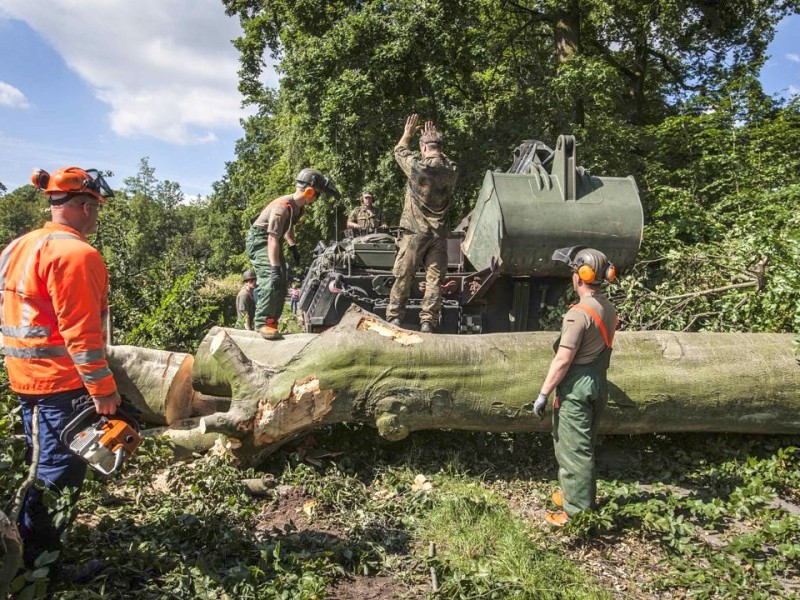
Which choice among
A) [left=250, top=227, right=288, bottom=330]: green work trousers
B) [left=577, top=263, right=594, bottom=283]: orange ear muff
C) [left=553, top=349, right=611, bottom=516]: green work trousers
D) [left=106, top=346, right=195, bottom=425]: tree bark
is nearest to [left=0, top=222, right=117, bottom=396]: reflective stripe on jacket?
[left=106, top=346, right=195, bottom=425]: tree bark

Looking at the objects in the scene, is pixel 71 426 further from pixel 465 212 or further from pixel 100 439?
pixel 465 212

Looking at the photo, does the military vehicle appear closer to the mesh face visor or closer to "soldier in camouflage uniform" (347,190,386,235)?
"soldier in camouflage uniform" (347,190,386,235)

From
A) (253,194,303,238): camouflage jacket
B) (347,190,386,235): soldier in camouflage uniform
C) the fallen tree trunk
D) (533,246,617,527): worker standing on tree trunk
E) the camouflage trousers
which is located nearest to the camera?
(533,246,617,527): worker standing on tree trunk

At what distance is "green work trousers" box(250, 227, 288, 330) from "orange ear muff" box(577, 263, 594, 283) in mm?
2779

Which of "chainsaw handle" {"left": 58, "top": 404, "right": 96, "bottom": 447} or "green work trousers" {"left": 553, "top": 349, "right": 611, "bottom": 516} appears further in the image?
"green work trousers" {"left": 553, "top": 349, "right": 611, "bottom": 516}

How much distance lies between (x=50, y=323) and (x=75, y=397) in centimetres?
33

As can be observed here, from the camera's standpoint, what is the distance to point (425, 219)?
5520 mm

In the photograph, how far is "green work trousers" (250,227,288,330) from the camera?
5.30m

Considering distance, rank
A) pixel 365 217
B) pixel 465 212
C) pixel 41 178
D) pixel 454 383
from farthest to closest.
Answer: pixel 465 212 → pixel 365 217 → pixel 454 383 → pixel 41 178

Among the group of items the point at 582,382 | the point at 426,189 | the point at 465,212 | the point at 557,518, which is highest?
the point at 465,212

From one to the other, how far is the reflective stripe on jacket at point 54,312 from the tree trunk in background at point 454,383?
1.30 m

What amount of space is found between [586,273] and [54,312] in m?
2.63

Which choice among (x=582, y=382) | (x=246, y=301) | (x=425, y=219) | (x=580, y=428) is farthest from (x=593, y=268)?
(x=246, y=301)

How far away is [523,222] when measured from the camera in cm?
539
